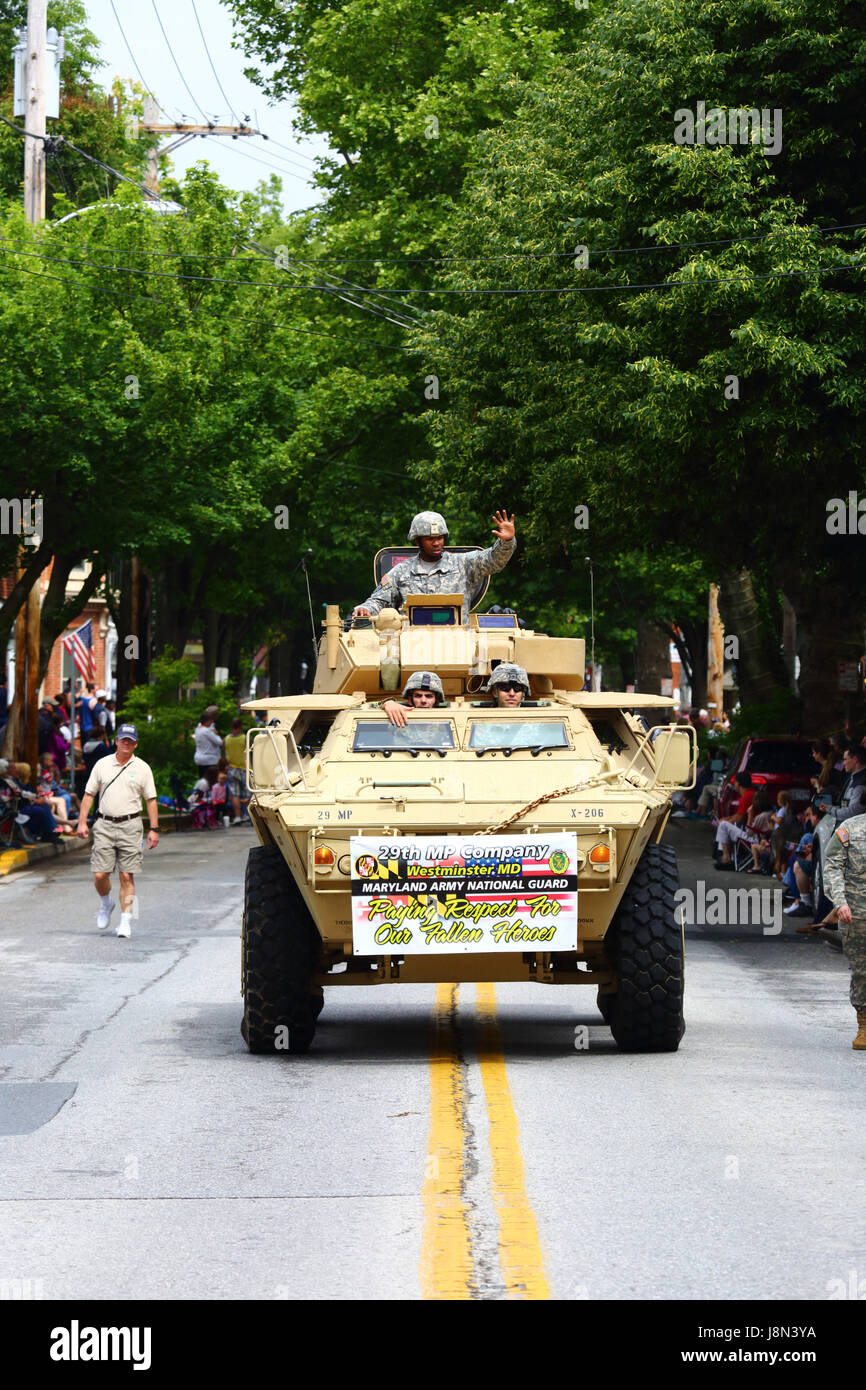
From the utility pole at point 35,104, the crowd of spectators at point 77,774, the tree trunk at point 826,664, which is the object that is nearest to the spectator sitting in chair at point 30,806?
the crowd of spectators at point 77,774

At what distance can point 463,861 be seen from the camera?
11.1 meters

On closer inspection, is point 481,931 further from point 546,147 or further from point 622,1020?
point 546,147

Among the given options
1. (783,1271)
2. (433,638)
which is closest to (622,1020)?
(433,638)

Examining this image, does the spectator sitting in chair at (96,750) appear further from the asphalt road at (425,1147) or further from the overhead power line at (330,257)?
the asphalt road at (425,1147)

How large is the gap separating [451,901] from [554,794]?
86 cm

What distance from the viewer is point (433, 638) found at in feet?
44.5

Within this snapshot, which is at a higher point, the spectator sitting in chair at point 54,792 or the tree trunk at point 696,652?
the tree trunk at point 696,652

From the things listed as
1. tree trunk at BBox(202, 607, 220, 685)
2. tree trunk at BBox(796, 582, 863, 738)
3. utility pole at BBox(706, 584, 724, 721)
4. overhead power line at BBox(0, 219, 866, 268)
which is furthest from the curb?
utility pole at BBox(706, 584, 724, 721)

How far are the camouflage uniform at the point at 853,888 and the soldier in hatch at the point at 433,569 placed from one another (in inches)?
129

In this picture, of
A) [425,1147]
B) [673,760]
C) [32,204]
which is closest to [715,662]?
[32,204]

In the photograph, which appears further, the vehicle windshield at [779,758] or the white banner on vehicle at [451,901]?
the vehicle windshield at [779,758]

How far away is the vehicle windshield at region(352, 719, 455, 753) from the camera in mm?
12281

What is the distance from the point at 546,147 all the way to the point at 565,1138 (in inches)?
791

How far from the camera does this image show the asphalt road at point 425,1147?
264 inches
